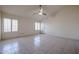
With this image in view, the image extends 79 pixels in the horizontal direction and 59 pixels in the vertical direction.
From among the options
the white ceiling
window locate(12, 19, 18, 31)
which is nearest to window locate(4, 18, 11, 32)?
window locate(12, 19, 18, 31)

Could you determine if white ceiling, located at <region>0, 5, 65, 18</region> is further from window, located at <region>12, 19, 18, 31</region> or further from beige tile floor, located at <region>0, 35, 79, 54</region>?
beige tile floor, located at <region>0, 35, 79, 54</region>

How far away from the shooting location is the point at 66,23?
27.3ft

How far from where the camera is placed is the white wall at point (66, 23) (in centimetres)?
738

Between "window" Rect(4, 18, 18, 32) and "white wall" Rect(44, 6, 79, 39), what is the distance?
14.3 ft

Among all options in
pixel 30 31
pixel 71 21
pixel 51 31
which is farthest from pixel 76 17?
pixel 30 31

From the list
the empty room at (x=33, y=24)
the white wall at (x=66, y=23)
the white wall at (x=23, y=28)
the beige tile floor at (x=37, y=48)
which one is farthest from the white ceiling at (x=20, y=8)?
the beige tile floor at (x=37, y=48)

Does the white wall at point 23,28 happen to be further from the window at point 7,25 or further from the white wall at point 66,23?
the white wall at point 66,23

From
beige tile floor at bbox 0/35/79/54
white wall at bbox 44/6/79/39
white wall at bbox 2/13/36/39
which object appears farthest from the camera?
white wall at bbox 44/6/79/39

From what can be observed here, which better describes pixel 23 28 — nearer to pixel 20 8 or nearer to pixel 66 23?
pixel 20 8

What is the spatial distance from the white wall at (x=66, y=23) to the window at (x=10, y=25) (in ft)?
14.3

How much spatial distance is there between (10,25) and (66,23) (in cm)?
508

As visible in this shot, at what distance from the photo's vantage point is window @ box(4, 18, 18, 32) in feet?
23.3

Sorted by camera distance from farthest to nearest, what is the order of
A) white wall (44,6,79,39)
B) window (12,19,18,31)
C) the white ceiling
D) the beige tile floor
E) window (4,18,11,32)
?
window (12,19,18,31) < white wall (44,6,79,39) < window (4,18,11,32) < the white ceiling < the beige tile floor
